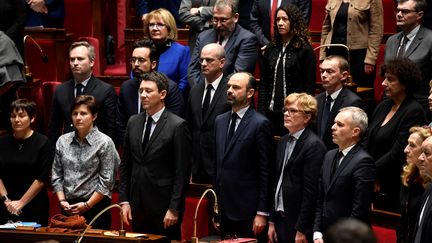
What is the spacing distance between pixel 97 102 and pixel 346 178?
1424mm

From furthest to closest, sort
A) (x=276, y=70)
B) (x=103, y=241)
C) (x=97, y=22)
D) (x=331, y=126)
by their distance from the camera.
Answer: (x=97, y=22) → (x=276, y=70) → (x=331, y=126) → (x=103, y=241)

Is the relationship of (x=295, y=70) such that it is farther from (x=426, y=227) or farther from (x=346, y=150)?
(x=426, y=227)

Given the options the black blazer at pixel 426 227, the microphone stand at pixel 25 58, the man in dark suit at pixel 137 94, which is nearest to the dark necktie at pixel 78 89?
the man in dark suit at pixel 137 94

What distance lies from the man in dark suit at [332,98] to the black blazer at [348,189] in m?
0.45

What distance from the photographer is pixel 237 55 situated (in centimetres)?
527

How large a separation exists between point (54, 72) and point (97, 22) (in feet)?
1.89

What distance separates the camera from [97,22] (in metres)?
6.66

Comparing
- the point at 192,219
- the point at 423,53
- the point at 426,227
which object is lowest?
the point at 192,219

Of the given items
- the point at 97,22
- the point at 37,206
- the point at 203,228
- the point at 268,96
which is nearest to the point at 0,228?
the point at 37,206

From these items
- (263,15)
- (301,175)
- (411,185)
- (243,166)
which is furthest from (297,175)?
(263,15)

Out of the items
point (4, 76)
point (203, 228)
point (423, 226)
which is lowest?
point (203, 228)

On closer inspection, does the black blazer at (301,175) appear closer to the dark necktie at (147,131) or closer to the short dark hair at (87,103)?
the dark necktie at (147,131)

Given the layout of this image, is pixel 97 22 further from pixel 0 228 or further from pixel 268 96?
pixel 0 228

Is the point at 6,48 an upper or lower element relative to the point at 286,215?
upper
